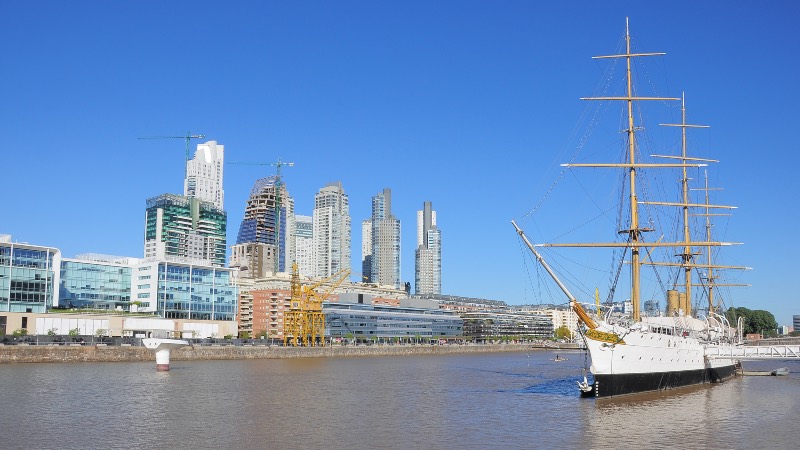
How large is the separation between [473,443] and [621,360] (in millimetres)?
20832

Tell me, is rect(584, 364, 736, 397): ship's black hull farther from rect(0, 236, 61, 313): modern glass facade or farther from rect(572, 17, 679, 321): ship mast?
rect(0, 236, 61, 313): modern glass facade

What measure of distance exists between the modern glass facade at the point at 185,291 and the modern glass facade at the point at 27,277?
2180 centimetres

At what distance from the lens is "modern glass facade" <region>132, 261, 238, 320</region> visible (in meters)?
151

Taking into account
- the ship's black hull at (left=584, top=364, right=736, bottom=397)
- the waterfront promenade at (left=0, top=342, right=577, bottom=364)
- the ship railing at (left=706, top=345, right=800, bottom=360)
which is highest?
the ship railing at (left=706, top=345, right=800, bottom=360)

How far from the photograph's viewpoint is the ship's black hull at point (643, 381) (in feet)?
167

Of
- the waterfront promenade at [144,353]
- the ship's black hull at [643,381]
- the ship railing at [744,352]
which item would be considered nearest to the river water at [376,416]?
the ship's black hull at [643,381]

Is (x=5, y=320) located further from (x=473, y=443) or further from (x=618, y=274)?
(x=473, y=443)

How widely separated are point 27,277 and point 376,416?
99.9 m

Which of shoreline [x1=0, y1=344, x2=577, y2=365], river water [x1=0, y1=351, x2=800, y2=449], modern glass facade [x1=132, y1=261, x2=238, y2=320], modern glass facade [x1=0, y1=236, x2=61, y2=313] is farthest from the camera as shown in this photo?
modern glass facade [x1=132, y1=261, x2=238, y2=320]

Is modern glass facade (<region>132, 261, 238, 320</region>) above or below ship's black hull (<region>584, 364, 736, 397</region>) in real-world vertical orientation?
above

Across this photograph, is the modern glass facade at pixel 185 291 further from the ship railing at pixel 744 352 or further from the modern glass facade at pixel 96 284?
the ship railing at pixel 744 352

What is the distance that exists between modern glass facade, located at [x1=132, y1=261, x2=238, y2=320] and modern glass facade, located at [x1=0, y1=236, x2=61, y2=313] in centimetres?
2180

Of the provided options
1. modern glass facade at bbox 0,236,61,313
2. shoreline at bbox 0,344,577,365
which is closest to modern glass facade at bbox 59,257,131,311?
modern glass facade at bbox 0,236,61,313

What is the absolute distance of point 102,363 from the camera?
101m
